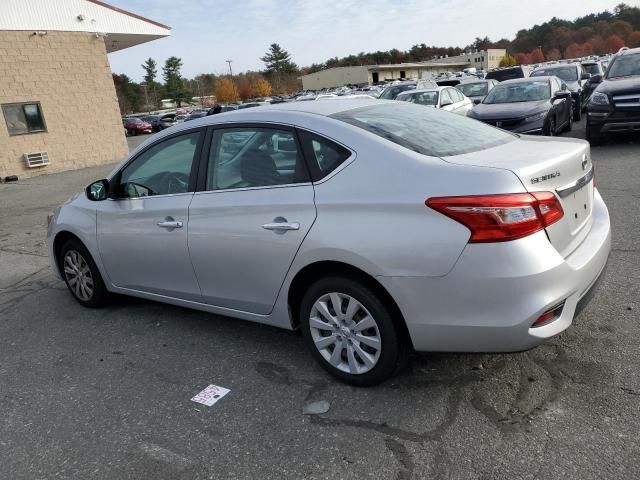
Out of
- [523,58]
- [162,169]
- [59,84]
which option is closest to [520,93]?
[162,169]

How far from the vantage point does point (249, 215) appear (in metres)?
3.34

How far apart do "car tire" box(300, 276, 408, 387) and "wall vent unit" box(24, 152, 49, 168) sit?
56.9 ft

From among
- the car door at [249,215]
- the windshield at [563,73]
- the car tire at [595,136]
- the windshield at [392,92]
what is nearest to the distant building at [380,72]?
the windshield at [563,73]

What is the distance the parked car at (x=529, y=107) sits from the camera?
1080 cm

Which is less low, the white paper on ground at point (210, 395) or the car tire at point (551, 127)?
the car tire at point (551, 127)

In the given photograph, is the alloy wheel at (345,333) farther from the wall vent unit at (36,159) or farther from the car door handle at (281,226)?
the wall vent unit at (36,159)

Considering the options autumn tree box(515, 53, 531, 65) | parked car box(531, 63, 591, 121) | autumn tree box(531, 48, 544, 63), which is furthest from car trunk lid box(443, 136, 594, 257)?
autumn tree box(531, 48, 544, 63)

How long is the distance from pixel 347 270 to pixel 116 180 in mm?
2374

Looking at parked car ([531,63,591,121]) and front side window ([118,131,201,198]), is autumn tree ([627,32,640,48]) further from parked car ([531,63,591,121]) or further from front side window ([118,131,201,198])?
front side window ([118,131,201,198])

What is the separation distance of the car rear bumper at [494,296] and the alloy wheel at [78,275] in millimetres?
3178

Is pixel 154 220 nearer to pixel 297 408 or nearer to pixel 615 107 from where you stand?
pixel 297 408

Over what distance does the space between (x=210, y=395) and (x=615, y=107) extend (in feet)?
32.1

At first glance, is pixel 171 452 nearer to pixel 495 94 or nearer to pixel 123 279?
pixel 123 279

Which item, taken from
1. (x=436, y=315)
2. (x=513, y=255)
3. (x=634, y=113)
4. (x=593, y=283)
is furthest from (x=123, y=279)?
(x=634, y=113)
